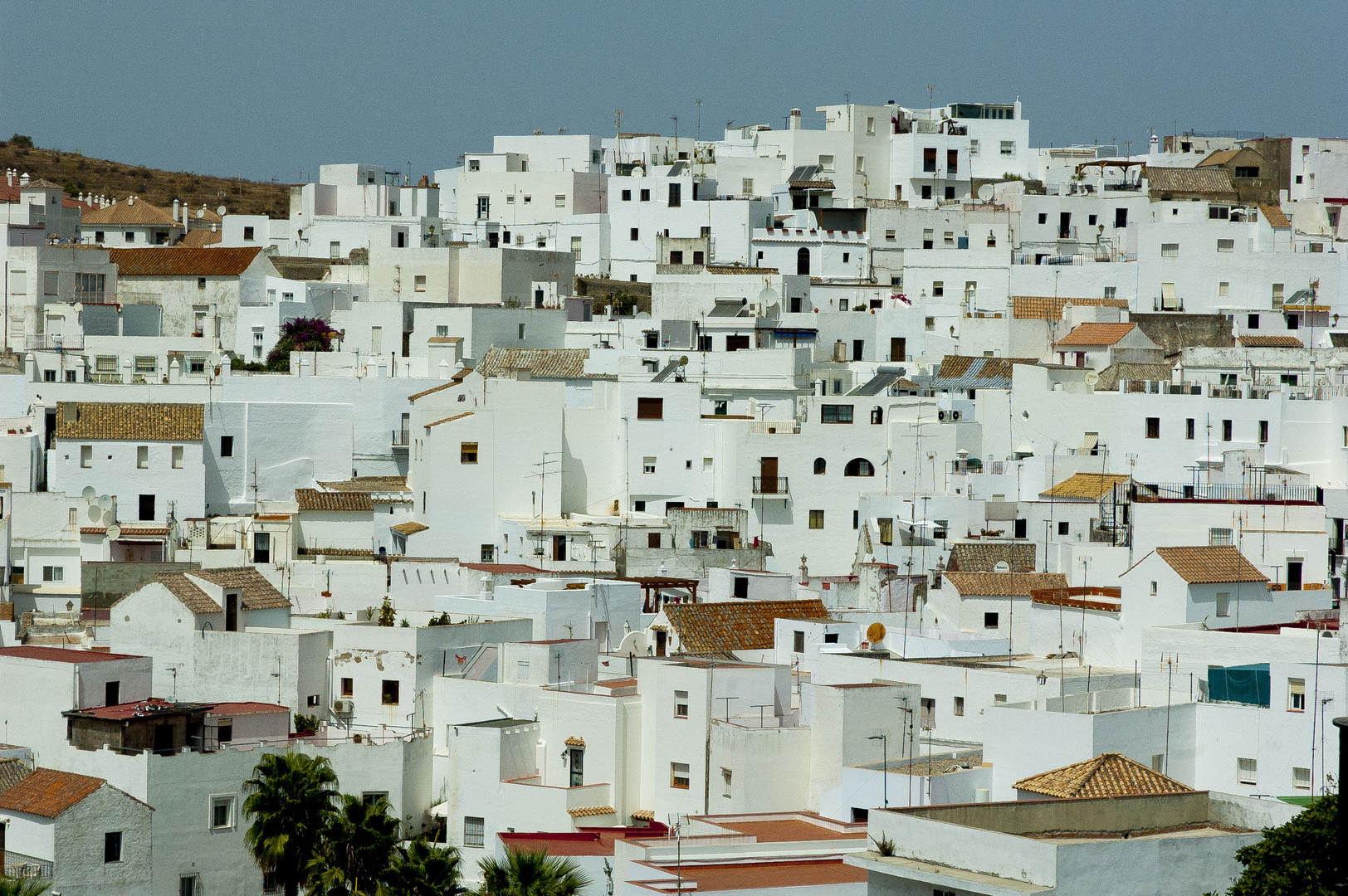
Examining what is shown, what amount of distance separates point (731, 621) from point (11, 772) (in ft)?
37.7

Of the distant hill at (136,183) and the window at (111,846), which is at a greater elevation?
the distant hill at (136,183)

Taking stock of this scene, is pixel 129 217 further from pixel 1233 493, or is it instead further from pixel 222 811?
pixel 222 811

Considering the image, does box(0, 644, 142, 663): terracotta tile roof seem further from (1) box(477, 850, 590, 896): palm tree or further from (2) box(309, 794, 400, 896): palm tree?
(1) box(477, 850, 590, 896): palm tree

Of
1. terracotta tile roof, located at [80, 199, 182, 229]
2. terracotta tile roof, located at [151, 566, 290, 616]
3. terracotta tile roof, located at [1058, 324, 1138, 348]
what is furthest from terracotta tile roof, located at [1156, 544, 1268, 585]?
terracotta tile roof, located at [80, 199, 182, 229]

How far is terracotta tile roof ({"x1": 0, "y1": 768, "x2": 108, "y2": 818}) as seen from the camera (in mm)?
27594

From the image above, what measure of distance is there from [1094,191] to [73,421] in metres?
31.4

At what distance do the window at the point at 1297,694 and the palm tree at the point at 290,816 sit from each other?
41.4 feet

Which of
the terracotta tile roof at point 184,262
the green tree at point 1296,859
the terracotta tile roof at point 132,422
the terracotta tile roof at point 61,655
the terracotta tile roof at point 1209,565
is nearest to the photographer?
the green tree at point 1296,859

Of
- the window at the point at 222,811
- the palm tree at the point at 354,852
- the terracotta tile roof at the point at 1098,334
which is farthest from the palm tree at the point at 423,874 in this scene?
the terracotta tile roof at the point at 1098,334

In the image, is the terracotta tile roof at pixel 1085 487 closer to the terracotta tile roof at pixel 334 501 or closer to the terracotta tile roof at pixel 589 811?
the terracotta tile roof at pixel 334 501

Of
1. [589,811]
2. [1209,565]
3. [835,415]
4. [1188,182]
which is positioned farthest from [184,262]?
[1209,565]

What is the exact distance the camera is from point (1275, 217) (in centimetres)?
5497

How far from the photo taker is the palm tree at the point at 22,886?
2348 centimetres

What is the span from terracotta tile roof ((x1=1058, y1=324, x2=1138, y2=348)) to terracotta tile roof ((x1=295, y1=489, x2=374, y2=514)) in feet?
54.3
